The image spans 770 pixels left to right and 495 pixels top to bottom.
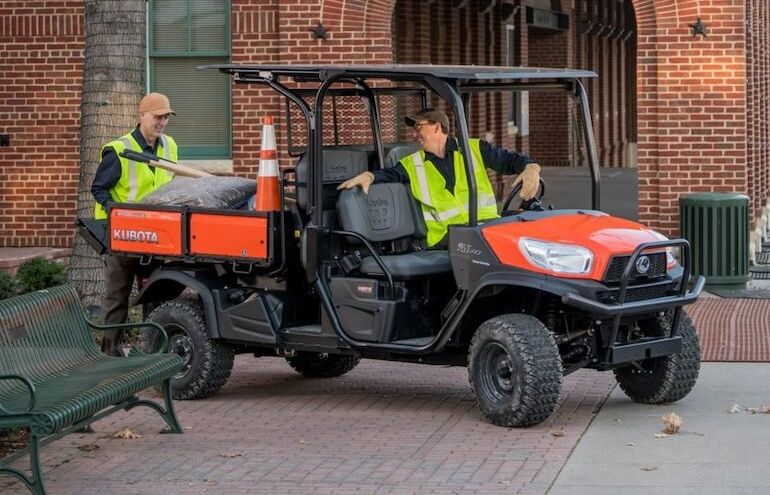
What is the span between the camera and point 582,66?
3581cm

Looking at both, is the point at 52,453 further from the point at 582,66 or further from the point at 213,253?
the point at 582,66

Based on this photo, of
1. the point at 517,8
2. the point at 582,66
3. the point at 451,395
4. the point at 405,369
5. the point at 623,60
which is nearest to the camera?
the point at 451,395

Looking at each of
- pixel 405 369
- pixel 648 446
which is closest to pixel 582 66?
pixel 405 369

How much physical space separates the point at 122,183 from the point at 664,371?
11.9ft

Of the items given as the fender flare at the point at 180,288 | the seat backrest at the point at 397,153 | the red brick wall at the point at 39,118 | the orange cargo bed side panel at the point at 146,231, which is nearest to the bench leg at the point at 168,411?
the fender flare at the point at 180,288

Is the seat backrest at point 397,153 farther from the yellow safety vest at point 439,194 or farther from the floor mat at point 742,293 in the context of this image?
the floor mat at point 742,293

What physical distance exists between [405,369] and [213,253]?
2.06 m

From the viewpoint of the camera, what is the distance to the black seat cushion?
985cm

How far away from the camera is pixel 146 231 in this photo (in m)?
10.5

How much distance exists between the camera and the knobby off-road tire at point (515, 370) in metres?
9.18

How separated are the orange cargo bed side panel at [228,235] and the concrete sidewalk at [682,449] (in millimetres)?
2230

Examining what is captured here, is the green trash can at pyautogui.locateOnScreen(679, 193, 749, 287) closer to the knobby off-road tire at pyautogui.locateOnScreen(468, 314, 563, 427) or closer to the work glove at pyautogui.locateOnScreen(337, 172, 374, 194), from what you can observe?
the work glove at pyautogui.locateOnScreen(337, 172, 374, 194)

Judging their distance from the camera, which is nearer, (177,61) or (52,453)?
(52,453)

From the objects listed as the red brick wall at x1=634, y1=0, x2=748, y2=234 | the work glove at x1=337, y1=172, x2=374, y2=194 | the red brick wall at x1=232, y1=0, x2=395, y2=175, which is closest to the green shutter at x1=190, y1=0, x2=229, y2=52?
the red brick wall at x1=232, y1=0, x2=395, y2=175
